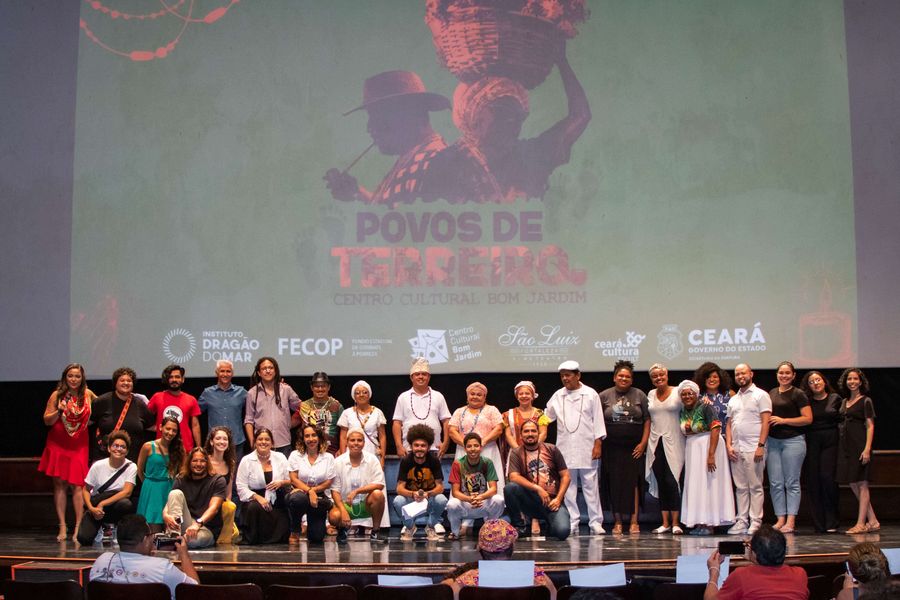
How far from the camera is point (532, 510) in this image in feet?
23.6

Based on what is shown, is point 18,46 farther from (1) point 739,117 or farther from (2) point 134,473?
(1) point 739,117

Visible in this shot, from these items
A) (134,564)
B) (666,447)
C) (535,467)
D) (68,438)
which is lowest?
(134,564)

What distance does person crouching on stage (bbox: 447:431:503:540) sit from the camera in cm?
712

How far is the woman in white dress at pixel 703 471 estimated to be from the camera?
7406 mm

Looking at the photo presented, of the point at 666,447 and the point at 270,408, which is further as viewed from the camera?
the point at 270,408

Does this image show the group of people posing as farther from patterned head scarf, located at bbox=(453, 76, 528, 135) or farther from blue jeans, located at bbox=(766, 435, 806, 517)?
patterned head scarf, located at bbox=(453, 76, 528, 135)

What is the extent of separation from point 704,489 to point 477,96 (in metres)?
3.69

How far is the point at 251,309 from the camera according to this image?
8.51 meters

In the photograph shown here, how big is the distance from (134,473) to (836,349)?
5608 millimetres

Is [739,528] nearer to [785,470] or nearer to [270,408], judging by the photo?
[785,470]

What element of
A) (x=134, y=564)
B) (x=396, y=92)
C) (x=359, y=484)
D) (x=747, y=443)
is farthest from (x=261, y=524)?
(x=396, y=92)

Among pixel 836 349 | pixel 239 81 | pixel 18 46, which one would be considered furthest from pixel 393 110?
pixel 836 349

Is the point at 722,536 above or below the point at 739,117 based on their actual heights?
below

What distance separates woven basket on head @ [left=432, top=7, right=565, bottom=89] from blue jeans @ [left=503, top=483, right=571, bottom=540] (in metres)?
3.46
